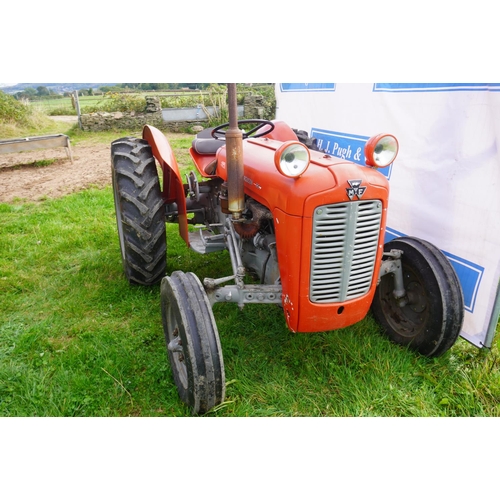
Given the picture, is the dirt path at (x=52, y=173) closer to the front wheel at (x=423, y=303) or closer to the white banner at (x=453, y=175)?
the white banner at (x=453, y=175)

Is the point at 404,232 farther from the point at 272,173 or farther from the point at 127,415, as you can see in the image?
the point at 127,415

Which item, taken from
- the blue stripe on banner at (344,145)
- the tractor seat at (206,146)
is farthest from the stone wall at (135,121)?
the tractor seat at (206,146)

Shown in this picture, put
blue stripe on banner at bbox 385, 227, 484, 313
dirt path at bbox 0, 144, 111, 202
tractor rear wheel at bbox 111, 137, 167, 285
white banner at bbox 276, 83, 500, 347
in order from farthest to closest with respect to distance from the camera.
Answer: dirt path at bbox 0, 144, 111, 202 → tractor rear wheel at bbox 111, 137, 167, 285 → blue stripe on banner at bbox 385, 227, 484, 313 → white banner at bbox 276, 83, 500, 347

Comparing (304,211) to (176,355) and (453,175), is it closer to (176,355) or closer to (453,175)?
(176,355)

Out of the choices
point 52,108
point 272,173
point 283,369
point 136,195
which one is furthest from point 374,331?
point 52,108

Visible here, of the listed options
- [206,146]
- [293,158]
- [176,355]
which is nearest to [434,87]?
[293,158]

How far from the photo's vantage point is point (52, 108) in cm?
1018

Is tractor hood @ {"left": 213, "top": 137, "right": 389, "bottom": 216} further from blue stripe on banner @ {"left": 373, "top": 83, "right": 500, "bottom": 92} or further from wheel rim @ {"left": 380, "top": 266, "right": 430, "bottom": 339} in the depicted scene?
blue stripe on banner @ {"left": 373, "top": 83, "right": 500, "bottom": 92}

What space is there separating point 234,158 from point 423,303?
1.47 meters

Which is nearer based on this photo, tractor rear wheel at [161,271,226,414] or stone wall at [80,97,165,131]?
tractor rear wheel at [161,271,226,414]

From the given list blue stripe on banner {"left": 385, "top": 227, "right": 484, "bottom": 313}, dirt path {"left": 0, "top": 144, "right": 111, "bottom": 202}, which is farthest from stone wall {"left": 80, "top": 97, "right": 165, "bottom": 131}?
blue stripe on banner {"left": 385, "top": 227, "right": 484, "bottom": 313}

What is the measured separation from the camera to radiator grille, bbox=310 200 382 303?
6.52 ft

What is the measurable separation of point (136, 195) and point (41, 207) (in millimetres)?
3438

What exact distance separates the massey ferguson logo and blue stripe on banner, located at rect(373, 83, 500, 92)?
1183mm
